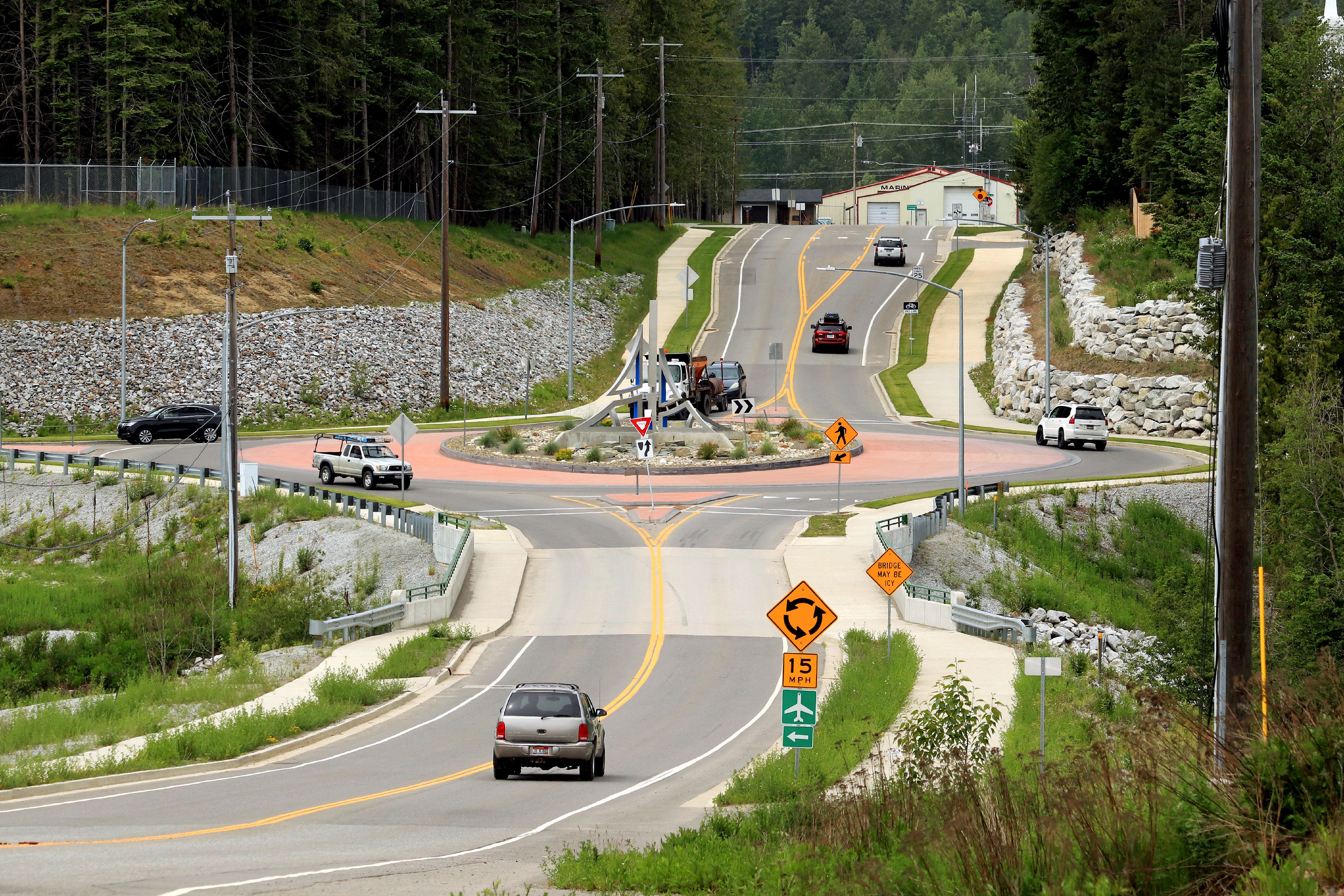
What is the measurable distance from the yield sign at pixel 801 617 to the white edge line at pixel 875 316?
56838 mm

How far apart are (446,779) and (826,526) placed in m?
20.5

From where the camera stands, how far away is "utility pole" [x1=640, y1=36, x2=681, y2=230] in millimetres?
101500

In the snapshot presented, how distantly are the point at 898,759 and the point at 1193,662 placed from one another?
1709 centimetres

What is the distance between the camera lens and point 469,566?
33594 millimetres

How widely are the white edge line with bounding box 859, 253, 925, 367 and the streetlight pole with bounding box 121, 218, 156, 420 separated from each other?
37542 millimetres

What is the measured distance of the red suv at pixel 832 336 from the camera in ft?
249

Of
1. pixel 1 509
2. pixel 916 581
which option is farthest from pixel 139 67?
pixel 916 581

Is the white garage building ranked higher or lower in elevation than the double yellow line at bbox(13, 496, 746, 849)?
higher

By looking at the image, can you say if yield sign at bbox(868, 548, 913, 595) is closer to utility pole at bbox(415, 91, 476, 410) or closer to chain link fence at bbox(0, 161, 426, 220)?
utility pole at bbox(415, 91, 476, 410)

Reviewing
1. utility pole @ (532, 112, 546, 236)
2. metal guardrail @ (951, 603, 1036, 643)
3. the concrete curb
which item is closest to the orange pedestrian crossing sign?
metal guardrail @ (951, 603, 1036, 643)

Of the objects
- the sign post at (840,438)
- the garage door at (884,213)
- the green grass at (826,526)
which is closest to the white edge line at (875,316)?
the sign post at (840,438)

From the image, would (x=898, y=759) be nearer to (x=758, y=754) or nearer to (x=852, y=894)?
(x=852, y=894)

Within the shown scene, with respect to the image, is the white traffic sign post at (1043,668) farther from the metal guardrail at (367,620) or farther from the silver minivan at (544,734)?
the metal guardrail at (367,620)

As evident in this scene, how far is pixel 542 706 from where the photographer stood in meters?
18.2
